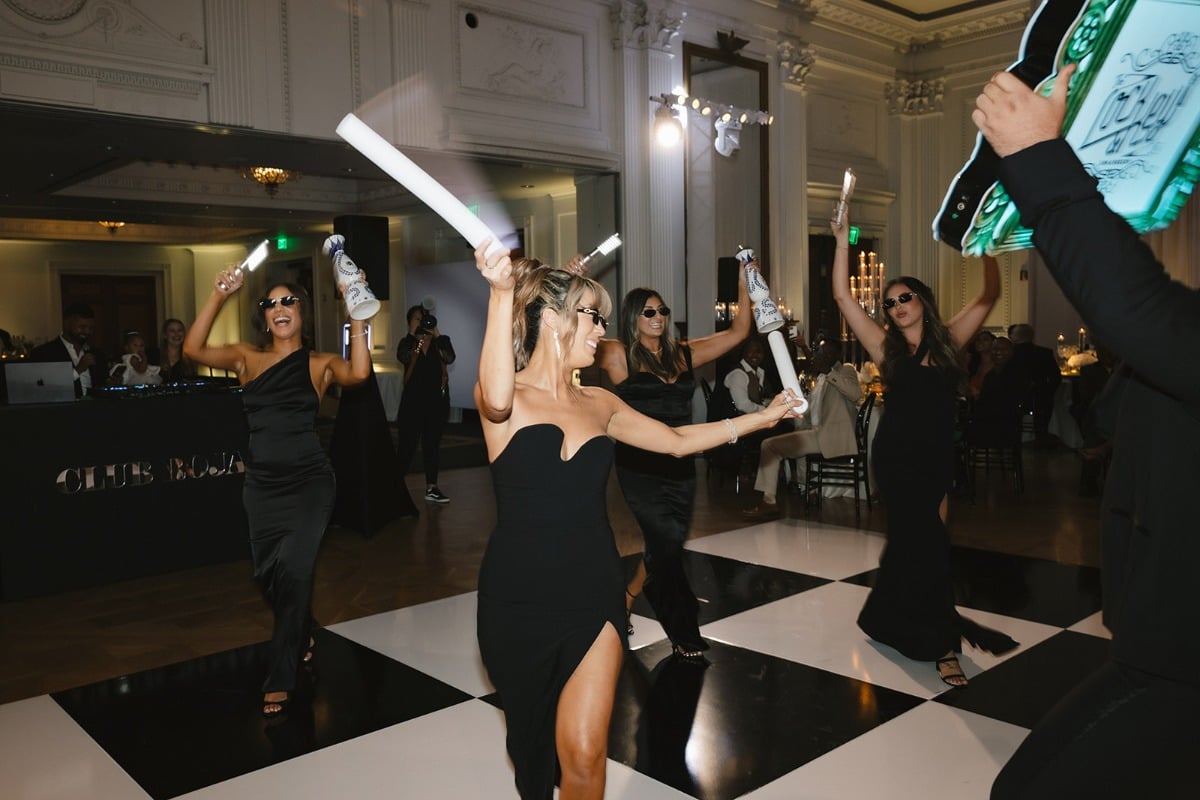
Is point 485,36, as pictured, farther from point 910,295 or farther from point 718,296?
point 910,295

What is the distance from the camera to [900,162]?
47.6 ft

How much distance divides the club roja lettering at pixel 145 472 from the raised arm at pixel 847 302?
4201mm

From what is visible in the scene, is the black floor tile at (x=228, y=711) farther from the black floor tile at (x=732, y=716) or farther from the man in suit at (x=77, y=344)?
the man in suit at (x=77, y=344)

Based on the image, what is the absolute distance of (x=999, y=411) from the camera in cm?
792

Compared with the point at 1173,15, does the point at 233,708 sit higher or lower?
lower

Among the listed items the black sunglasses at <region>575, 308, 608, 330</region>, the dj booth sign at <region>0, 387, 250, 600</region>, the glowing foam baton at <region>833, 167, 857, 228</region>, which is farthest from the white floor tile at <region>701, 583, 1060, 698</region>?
the dj booth sign at <region>0, 387, 250, 600</region>

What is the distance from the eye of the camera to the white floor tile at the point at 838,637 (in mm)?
3770

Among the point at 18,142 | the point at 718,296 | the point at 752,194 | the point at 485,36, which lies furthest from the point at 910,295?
the point at 18,142

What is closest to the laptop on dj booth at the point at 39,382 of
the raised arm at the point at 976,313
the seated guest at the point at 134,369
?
the seated guest at the point at 134,369

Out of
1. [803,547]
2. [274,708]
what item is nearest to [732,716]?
[274,708]

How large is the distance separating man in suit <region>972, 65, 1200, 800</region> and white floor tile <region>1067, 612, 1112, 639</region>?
10.1ft

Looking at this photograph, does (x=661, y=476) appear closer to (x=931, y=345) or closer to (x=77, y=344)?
(x=931, y=345)

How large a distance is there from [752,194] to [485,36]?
417 cm

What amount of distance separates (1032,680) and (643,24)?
27.7 ft
